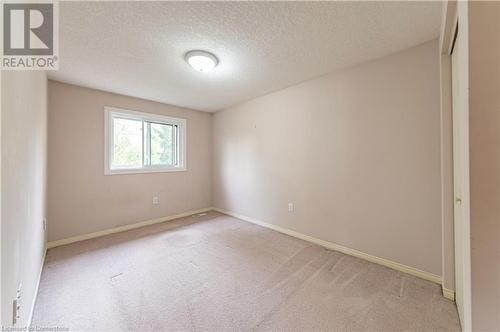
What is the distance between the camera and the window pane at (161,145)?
149 inches

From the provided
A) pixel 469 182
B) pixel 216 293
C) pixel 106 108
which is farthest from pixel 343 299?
pixel 106 108

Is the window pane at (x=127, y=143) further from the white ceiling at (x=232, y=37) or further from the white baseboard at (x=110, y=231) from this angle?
the white baseboard at (x=110, y=231)

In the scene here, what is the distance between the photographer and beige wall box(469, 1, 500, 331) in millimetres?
668

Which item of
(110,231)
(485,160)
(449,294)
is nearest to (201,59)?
(485,160)

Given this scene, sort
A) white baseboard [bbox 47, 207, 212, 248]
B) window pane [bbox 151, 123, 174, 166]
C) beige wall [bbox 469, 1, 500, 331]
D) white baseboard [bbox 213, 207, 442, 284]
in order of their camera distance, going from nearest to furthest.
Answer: beige wall [bbox 469, 1, 500, 331] < white baseboard [bbox 213, 207, 442, 284] < white baseboard [bbox 47, 207, 212, 248] < window pane [bbox 151, 123, 174, 166]

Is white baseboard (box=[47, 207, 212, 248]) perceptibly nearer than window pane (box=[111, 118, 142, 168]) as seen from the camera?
Yes

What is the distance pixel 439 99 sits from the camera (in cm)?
178

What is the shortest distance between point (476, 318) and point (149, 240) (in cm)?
320

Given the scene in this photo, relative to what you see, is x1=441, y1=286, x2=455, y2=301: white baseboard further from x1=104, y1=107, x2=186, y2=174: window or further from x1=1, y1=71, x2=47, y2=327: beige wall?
x1=104, y1=107, x2=186, y2=174: window

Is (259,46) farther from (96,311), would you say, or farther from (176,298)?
(96,311)

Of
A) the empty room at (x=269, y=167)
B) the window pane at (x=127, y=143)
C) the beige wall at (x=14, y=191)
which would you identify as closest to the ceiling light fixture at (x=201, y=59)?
the empty room at (x=269, y=167)
